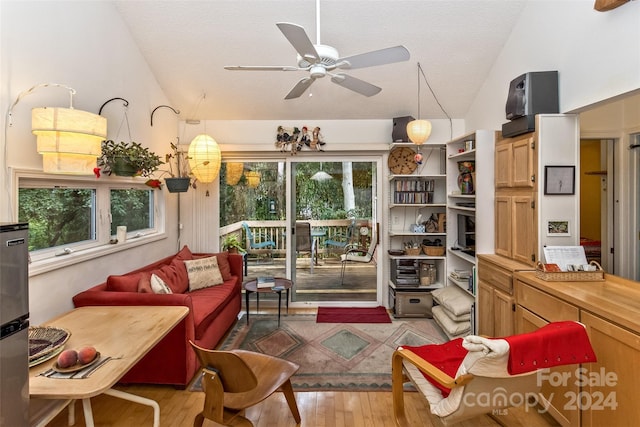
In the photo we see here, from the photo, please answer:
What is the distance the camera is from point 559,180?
259 cm

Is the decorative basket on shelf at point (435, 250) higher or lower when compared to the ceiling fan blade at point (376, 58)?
lower

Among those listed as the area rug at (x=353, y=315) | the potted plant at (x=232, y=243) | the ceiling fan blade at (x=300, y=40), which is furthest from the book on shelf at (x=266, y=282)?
the ceiling fan blade at (x=300, y=40)

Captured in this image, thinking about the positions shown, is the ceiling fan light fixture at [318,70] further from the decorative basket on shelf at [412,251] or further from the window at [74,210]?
the decorative basket on shelf at [412,251]

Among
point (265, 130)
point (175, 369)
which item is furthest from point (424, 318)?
point (265, 130)

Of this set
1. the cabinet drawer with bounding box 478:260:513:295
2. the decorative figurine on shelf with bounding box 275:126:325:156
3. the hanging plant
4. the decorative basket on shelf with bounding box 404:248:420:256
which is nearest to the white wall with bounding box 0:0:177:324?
the hanging plant

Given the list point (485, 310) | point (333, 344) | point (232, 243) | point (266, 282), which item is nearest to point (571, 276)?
point (485, 310)

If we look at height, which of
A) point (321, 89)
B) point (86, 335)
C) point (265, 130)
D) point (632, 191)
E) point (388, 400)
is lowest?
point (388, 400)

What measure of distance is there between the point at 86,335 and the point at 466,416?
2.21 m

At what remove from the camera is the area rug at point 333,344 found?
271 cm

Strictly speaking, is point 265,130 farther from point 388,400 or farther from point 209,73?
point 388,400

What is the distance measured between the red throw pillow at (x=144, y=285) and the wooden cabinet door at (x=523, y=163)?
3.26 m

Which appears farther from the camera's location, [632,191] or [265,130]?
[265,130]

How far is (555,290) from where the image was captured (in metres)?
2.13

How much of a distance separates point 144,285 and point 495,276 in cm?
304
